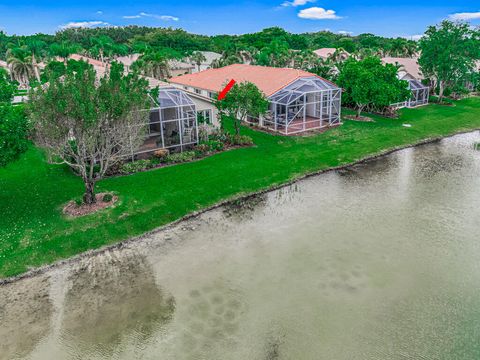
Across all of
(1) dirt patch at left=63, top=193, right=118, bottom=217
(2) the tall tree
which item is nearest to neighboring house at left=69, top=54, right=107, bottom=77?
(1) dirt patch at left=63, top=193, right=118, bottom=217

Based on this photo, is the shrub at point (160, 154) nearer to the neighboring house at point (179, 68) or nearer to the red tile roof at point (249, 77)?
the red tile roof at point (249, 77)

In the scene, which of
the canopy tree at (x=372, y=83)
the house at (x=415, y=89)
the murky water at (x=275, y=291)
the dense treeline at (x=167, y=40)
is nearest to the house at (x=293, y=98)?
the canopy tree at (x=372, y=83)

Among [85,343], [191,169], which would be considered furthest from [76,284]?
[191,169]

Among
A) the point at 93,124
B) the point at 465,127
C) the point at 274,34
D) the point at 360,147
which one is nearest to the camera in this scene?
the point at 93,124

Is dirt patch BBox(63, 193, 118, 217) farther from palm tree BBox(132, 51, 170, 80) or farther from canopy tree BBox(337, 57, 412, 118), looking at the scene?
palm tree BBox(132, 51, 170, 80)

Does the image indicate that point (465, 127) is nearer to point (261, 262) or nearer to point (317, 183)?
point (317, 183)
